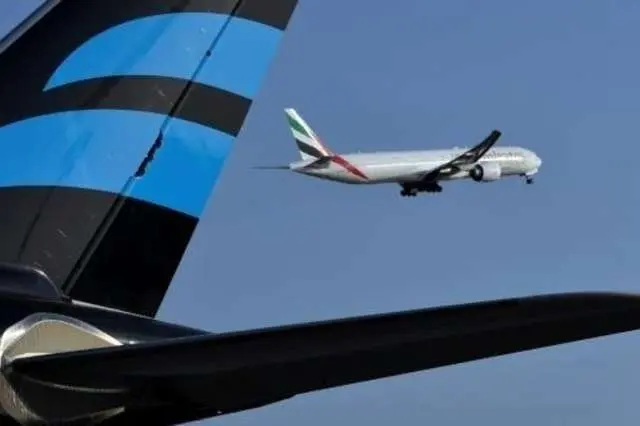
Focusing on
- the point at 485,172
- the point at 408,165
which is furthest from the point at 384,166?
the point at 485,172

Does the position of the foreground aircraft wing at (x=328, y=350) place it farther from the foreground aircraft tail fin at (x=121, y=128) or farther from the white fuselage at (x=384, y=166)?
the white fuselage at (x=384, y=166)

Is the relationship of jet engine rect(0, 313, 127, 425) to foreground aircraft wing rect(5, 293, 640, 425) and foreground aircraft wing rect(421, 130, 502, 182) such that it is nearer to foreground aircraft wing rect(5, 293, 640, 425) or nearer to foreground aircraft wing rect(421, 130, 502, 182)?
foreground aircraft wing rect(5, 293, 640, 425)

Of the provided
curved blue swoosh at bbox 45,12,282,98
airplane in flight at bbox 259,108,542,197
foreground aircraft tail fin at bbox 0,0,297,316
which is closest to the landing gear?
airplane in flight at bbox 259,108,542,197

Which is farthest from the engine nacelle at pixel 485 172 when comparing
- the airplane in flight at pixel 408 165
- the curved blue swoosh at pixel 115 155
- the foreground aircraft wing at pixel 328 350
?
the foreground aircraft wing at pixel 328 350

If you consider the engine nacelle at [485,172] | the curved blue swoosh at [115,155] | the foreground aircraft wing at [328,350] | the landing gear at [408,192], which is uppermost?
the foreground aircraft wing at [328,350]

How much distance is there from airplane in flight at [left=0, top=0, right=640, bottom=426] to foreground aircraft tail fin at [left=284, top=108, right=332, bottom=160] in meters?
83.1

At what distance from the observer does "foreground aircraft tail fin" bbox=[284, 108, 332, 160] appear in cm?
9175

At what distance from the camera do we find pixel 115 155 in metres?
6.64

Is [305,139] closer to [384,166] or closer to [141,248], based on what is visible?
[384,166]

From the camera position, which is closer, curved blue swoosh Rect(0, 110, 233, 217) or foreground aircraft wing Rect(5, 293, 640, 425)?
foreground aircraft wing Rect(5, 293, 640, 425)

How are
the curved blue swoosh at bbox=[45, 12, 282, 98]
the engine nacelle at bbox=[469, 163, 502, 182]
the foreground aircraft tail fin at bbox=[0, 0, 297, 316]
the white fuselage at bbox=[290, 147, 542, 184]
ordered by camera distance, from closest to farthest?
the foreground aircraft tail fin at bbox=[0, 0, 297, 316], the curved blue swoosh at bbox=[45, 12, 282, 98], the white fuselage at bbox=[290, 147, 542, 184], the engine nacelle at bbox=[469, 163, 502, 182]

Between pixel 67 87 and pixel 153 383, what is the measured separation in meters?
→ 3.23

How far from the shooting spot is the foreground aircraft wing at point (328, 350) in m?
3.54

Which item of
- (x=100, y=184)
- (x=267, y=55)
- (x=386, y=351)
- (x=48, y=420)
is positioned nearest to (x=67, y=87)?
(x=100, y=184)
